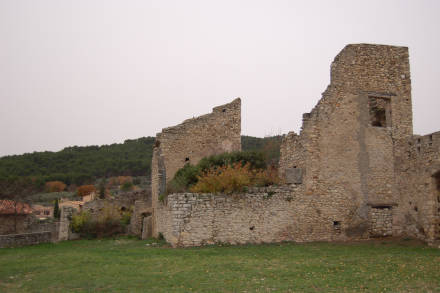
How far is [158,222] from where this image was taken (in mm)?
17719

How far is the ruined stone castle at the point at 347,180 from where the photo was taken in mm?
13664

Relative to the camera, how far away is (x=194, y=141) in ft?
63.8

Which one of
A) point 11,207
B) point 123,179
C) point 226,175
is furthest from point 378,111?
point 123,179

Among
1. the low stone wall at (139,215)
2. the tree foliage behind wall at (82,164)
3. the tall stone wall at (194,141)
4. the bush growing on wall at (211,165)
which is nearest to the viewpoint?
the bush growing on wall at (211,165)

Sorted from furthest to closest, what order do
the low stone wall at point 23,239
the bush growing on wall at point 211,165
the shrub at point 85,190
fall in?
the shrub at point 85,190 < the low stone wall at point 23,239 < the bush growing on wall at point 211,165

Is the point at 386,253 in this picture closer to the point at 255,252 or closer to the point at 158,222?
the point at 255,252

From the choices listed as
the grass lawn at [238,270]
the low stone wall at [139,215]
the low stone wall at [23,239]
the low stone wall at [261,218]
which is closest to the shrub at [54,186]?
the low stone wall at [139,215]

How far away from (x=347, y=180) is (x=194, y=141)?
763 cm

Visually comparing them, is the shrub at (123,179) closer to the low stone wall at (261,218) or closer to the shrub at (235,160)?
the shrub at (235,160)

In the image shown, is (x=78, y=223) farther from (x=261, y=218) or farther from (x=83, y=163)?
(x=83, y=163)

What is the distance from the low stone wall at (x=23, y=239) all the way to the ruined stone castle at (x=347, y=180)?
6030mm

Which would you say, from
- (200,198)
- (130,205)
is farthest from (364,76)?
(130,205)

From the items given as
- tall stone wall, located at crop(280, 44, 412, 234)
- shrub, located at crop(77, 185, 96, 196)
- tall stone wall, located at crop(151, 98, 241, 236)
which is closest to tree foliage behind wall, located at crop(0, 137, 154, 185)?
shrub, located at crop(77, 185, 96, 196)

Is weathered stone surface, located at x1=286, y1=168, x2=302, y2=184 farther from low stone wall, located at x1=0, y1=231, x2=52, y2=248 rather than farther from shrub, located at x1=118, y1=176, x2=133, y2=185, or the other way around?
shrub, located at x1=118, y1=176, x2=133, y2=185
